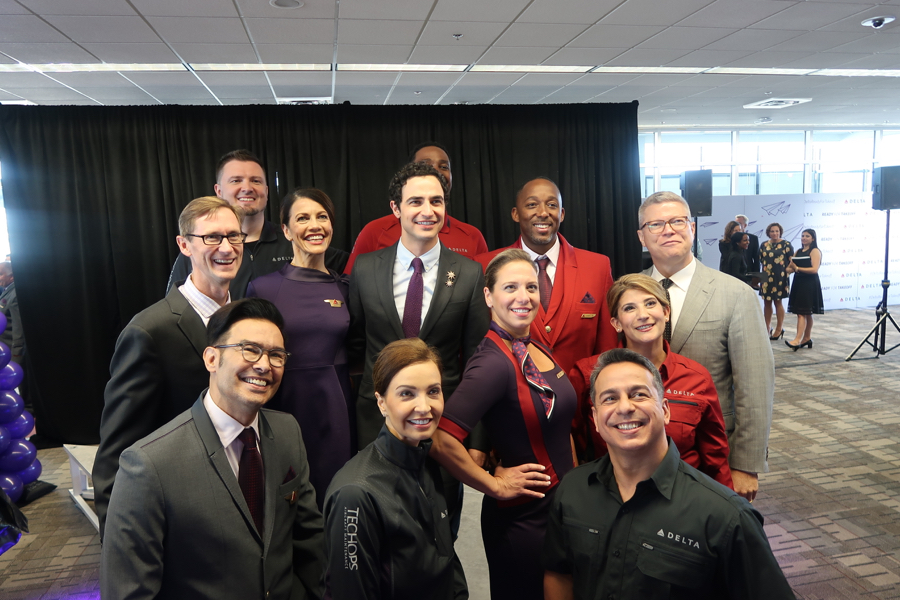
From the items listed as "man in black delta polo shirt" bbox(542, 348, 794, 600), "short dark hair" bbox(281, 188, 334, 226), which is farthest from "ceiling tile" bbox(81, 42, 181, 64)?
"man in black delta polo shirt" bbox(542, 348, 794, 600)

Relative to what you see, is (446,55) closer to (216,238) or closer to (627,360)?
(216,238)

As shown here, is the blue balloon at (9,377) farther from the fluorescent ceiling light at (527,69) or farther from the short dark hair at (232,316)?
the fluorescent ceiling light at (527,69)

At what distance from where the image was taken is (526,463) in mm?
1831

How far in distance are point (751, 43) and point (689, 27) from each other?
0.89 meters

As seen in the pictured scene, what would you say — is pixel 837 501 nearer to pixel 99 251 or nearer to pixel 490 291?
pixel 490 291

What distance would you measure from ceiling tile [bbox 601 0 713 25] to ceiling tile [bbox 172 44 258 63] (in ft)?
8.79

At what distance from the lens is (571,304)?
2.56 m

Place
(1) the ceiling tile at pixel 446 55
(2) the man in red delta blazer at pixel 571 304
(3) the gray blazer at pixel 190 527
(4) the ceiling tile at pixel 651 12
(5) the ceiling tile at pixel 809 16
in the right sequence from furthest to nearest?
1. (1) the ceiling tile at pixel 446 55
2. (5) the ceiling tile at pixel 809 16
3. (4) the ceiling tile at pixel 651 12
4. (2) the man in red delta blazer at pixel 571 304
5. (3) the gray blazer at pixel 190 527

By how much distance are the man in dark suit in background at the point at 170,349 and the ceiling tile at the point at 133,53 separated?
3.12 m

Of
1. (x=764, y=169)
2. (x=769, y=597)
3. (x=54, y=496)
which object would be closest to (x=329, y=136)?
(x=54, y=496)

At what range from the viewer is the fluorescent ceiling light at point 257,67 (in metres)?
5.05

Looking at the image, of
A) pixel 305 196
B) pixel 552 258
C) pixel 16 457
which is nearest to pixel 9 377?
pixel 16 457

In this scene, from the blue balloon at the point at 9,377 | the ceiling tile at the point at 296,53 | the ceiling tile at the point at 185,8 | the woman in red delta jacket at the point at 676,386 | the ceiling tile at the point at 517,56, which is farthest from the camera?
the ceiling tile at the point at 517,56

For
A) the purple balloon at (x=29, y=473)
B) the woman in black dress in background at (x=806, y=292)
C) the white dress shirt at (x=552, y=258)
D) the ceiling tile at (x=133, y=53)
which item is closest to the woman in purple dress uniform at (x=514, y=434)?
the white dress shirt at (x=552, y=258)
